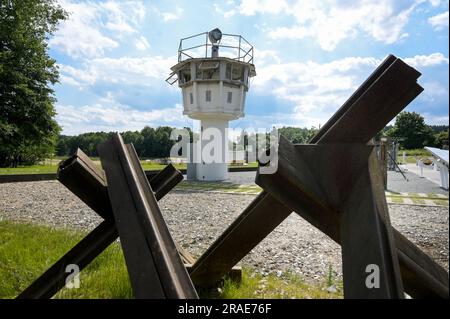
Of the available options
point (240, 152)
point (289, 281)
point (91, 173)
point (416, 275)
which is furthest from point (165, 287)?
point (240, 152)

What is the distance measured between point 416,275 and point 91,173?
2.16 metres

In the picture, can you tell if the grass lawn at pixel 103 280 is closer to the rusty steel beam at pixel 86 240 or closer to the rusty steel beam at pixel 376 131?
the rusty steel beam at pixel 86 240

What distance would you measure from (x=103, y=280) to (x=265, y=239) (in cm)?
350

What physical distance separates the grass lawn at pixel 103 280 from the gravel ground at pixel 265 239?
555mm

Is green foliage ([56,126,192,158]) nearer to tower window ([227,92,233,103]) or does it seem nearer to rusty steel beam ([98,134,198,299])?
tower window ([227,92,233,103])

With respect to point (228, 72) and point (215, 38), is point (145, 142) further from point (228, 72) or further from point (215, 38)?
point (228, 72)

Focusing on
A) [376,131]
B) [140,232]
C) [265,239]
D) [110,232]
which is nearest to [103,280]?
[110,232]

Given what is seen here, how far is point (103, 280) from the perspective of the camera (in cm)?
342

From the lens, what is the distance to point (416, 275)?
1873mm

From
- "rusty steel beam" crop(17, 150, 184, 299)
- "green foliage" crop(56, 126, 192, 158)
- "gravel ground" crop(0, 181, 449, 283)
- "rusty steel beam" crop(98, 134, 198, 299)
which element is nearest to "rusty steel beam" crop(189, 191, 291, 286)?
"rusty steel beam" crop(98, 134, 198, 299)

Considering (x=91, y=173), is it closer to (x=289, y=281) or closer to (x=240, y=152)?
(x=289, y=281)

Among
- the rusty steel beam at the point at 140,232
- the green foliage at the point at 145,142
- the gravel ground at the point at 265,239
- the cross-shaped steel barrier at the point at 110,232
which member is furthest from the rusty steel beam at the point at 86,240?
the green foliage at the point at 145,142

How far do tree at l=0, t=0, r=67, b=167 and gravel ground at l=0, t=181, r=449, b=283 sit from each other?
10.4m

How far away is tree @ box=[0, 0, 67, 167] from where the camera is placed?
714 inches
